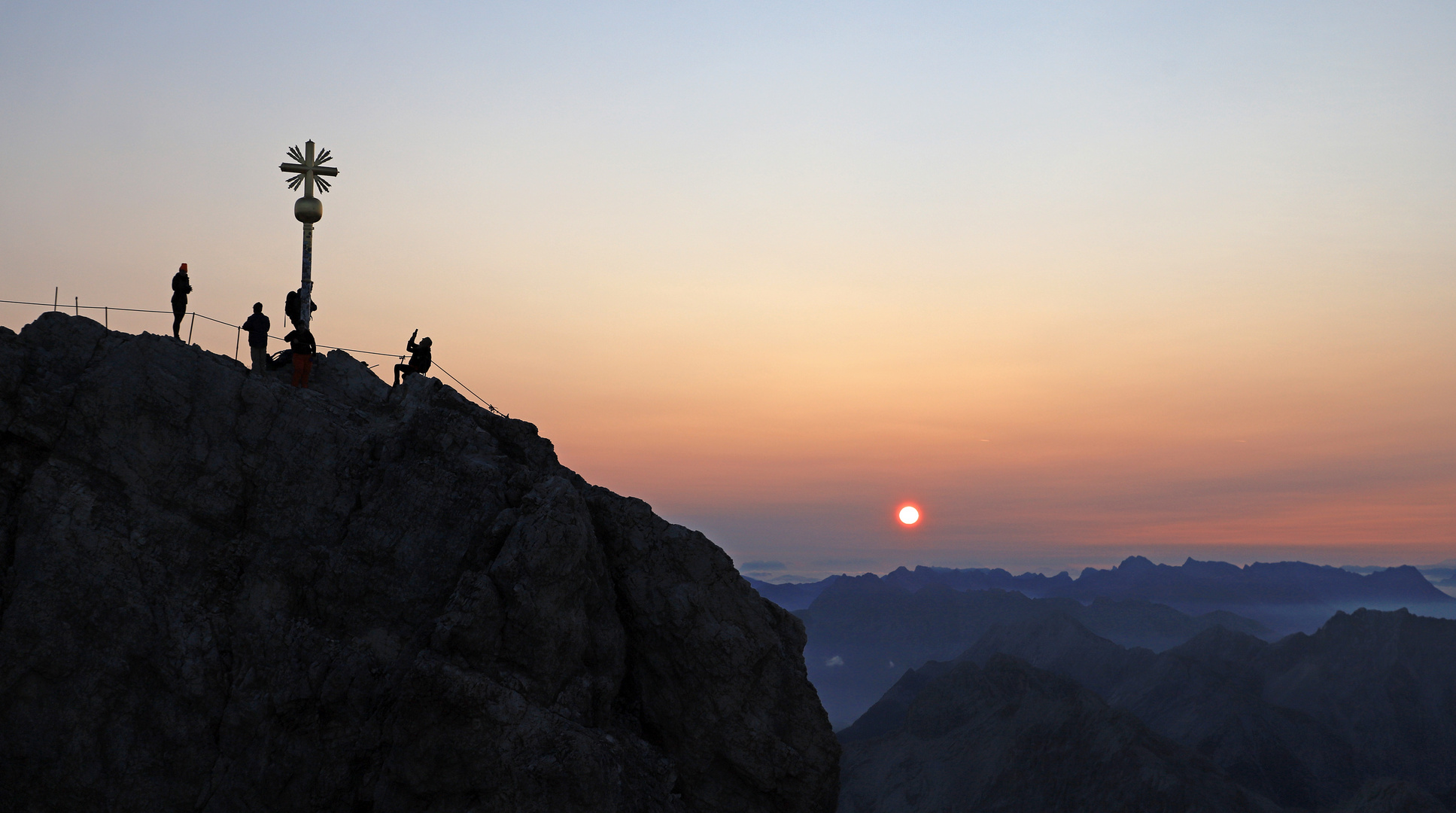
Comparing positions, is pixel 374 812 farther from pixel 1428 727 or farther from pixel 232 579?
pixel 1428 727

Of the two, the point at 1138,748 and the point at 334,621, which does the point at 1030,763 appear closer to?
the point at 1138,748

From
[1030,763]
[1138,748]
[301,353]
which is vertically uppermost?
[301,353]

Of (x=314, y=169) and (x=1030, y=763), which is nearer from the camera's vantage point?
(x=314, y=169)

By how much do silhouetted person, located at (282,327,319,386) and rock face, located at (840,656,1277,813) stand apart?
124 m

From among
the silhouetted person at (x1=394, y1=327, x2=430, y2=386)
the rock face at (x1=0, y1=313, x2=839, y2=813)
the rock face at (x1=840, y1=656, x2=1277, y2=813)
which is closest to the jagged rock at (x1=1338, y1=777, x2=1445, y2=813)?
the rock face at (x1=840, y1=656, x2=1277, y2=813)

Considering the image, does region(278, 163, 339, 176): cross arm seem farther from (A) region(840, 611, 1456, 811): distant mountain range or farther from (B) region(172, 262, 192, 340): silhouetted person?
(A) region(840, 611, 1456, 811): distant mountain range

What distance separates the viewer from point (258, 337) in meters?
31.3

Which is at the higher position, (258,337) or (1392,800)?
(258,337)

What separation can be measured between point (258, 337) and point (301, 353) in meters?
1.46

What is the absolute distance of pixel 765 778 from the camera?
29109 millimetres

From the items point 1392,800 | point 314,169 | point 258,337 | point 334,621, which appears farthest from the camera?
point 1392,800

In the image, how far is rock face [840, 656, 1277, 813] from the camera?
4983 inches

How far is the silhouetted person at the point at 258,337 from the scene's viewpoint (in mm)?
31062

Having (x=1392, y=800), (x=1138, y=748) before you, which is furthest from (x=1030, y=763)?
(x=1392, y=800)
